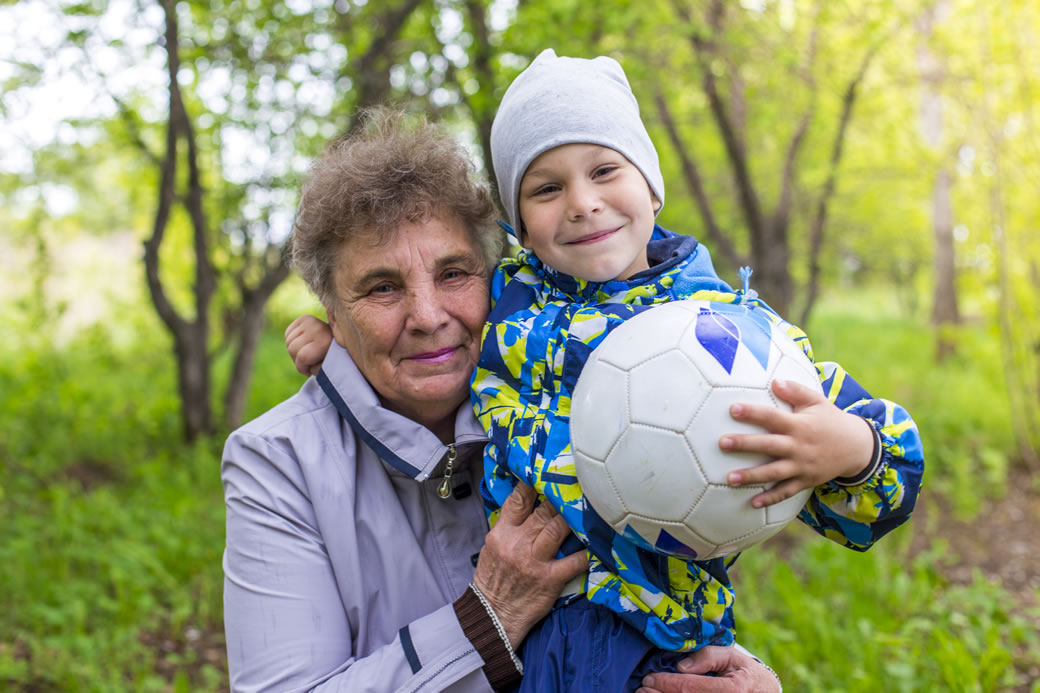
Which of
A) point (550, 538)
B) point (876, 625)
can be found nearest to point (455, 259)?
point (550, 538)

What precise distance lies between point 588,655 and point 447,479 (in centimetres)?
56

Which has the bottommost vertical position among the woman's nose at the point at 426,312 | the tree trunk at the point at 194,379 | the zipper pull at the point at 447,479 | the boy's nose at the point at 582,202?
the tree trunk at the point at 194,379

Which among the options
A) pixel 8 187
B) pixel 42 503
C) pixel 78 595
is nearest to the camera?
pixel 78 595

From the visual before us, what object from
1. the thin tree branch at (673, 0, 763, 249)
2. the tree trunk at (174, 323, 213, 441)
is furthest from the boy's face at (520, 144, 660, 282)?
the tree trunk at (174, 323, 213, 441)

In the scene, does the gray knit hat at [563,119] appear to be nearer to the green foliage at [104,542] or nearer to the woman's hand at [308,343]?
the woman's hand at [308,343]

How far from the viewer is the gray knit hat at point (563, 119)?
191 cm

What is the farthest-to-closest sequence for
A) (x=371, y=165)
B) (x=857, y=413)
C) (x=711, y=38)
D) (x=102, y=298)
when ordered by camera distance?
(x=102, y=298)
(x=711, y=38)
(x=371, y=165)
(x=857, y=413)

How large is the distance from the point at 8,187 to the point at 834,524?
8.09 meters

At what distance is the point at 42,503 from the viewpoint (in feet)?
19.1

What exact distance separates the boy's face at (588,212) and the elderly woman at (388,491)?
26 centimetres

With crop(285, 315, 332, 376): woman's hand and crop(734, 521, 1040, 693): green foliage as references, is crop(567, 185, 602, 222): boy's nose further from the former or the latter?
crop(734, 521, 1040, 693): green foliage

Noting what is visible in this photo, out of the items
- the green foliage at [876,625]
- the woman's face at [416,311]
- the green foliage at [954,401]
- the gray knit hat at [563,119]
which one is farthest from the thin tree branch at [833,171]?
the woman's face at [416,311]

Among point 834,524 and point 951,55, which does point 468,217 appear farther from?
point 951,55

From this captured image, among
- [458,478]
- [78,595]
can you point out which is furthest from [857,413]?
[78,595]
